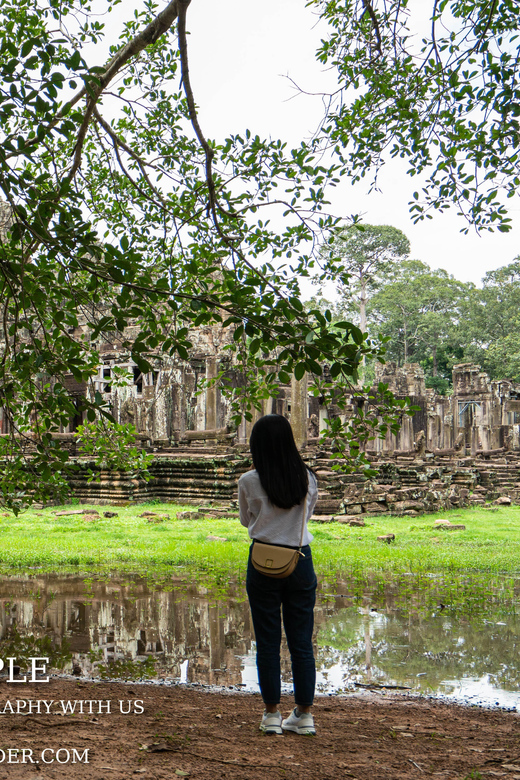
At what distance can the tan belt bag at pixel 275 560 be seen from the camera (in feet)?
11.1

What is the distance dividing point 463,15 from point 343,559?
596cm

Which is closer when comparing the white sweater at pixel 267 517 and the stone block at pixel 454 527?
the white sweater at pixel 267 517

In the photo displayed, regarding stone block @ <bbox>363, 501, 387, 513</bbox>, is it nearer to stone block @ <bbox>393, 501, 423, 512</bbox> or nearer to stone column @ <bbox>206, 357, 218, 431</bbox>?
stone block @ <bbox>393, 501, 423, 512</bbox>

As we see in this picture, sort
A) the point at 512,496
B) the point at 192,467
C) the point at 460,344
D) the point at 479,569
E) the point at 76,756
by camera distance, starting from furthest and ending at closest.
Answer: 1. the point at 460,344
2. the point at 512,496
3. the point at 192,467
4. the point at 479,569
5. the point at 76,756

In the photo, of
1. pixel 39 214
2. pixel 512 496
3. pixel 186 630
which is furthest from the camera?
pixel 512 496

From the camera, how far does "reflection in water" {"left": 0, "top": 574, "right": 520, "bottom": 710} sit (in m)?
4.51

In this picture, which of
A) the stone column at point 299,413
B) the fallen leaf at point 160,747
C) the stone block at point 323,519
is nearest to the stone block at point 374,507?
the stone block at point 323,519

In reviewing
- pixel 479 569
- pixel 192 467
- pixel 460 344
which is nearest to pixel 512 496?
pixel 192 467

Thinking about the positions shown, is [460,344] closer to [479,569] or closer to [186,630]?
[479,569]

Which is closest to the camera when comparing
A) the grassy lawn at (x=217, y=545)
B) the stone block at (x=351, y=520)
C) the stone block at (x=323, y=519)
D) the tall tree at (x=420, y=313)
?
the grassy lawn at (x=217, y=545)

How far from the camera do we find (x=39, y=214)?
10.6ft

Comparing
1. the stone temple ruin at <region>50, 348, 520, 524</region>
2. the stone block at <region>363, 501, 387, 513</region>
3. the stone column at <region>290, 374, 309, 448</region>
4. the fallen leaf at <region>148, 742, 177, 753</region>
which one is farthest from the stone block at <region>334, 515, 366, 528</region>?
the fallen leaf at <region>148, 742, 177, 753</region>

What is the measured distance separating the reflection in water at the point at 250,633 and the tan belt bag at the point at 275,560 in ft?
4.19

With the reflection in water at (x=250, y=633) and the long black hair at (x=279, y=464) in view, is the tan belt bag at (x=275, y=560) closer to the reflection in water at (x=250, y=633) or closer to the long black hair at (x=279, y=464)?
the long black hair at (x=279, y=464)
